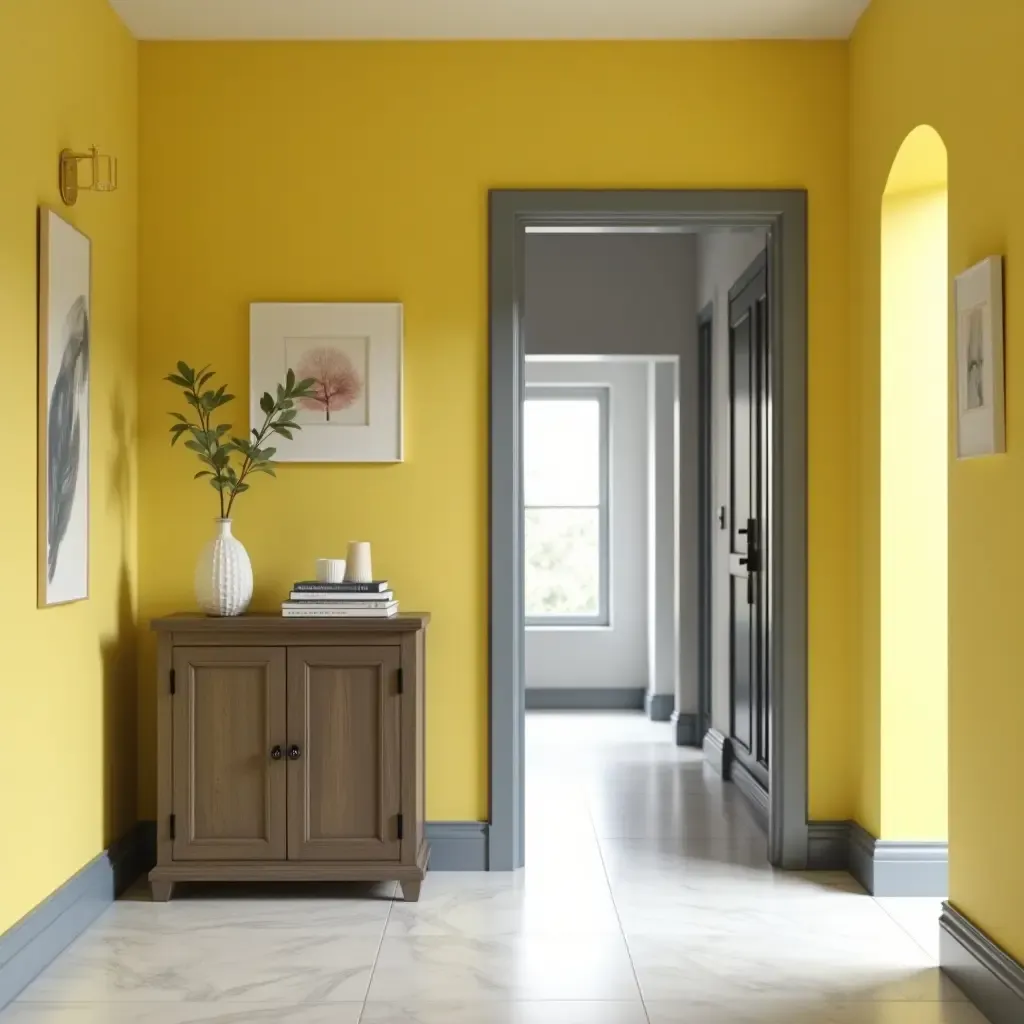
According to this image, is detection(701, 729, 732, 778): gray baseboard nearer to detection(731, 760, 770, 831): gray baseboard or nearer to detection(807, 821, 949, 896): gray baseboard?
detection(731, 760, 770, 831): gray baseboard

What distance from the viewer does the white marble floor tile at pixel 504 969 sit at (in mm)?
3217

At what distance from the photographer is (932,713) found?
13.5 ft

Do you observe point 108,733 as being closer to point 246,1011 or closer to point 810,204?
point 246,1011

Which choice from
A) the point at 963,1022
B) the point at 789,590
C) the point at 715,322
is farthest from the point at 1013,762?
the point at 715,322

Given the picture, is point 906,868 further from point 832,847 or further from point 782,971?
point 782,971

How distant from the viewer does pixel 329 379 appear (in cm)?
436

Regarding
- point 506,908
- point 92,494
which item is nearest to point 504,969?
point 506,908

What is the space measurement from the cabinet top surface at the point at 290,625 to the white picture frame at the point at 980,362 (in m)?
1.70

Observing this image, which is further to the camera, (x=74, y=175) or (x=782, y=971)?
(x=74, y=175)

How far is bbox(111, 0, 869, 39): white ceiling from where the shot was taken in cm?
414

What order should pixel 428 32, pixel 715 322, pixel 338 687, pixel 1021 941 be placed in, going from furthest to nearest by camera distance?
pixel 715 322 → pixel 428 32 → pixel 338 687 → pixel 1021 941

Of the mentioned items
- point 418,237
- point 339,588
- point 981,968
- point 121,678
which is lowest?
point 981,968

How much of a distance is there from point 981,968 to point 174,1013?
1.90m

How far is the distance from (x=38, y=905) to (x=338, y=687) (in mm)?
1039
